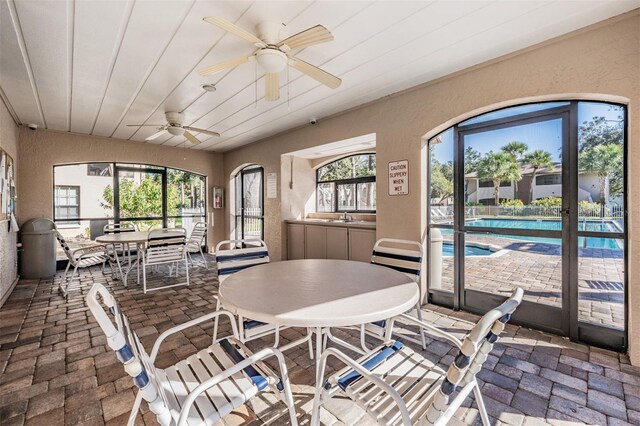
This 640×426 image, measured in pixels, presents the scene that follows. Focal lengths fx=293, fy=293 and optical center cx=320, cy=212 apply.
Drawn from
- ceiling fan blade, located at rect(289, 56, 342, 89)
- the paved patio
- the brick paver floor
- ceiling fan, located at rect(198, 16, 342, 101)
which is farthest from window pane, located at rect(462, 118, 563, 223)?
ceiling fan, located at rect(198, 16, 342, 101)

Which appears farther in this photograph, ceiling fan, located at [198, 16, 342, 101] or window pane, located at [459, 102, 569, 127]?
window pane, located at [459, 102, 569, 127]

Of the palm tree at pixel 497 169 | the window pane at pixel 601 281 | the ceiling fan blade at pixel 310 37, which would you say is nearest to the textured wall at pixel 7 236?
the ceiling fan blade at pixel 310 37

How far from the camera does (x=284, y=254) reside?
5.57 metres

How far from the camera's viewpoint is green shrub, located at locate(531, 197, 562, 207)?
8.79ft

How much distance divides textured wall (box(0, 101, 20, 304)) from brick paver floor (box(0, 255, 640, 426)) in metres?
0.85

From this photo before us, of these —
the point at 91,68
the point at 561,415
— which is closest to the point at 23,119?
the point at 91,68

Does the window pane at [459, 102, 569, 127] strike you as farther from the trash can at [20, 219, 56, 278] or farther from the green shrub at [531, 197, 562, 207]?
the trash can at [20, 219, 56, 278]

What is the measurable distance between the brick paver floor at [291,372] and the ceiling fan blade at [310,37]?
2278 mm

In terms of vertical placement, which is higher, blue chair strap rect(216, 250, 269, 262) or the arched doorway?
the arched doorway

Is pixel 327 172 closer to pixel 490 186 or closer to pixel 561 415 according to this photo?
pixel 490 186

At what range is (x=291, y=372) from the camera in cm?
214

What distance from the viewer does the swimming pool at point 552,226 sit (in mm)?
2434

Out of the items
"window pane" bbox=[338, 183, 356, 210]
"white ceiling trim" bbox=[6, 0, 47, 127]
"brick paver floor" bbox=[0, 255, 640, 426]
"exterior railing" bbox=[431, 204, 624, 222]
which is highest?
"white ceiling trim" bbox=[6, 0, 47, 127]

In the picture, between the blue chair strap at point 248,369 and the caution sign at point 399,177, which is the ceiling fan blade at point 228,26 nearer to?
the blue chair strap at point 248,369
